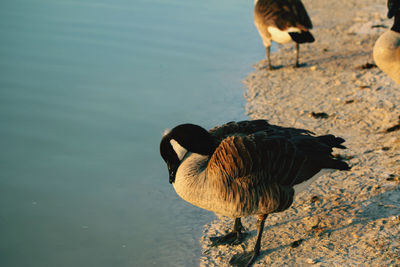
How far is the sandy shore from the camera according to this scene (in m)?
4.07

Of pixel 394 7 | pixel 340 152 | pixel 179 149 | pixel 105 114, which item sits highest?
pixel 394 7

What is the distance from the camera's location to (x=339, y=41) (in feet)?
33.7

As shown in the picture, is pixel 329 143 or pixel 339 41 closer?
pixel 329 143

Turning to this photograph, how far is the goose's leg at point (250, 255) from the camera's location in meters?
4.10

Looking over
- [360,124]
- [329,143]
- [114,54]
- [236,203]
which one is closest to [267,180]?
[236,203]

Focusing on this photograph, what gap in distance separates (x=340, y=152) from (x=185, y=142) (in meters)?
2.70

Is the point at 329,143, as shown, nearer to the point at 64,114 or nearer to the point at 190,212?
the point at 190,212

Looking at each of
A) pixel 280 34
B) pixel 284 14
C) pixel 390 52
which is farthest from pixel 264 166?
pixel 284 14

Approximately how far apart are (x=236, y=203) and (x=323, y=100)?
4170 millimetres

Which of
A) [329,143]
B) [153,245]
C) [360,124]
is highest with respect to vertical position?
[329,143]

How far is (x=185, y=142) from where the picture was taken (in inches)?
155

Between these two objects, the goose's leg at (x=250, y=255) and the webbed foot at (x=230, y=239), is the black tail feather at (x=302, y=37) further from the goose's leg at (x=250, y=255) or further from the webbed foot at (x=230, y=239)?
the goose's leg at (x=250, y=255)

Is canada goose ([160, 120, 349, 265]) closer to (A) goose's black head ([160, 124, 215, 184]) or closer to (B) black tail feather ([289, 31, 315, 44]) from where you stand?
(A) goose's black head ([160, 124, 215, 184])

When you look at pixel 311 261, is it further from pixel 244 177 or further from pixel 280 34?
pixel 280 34
